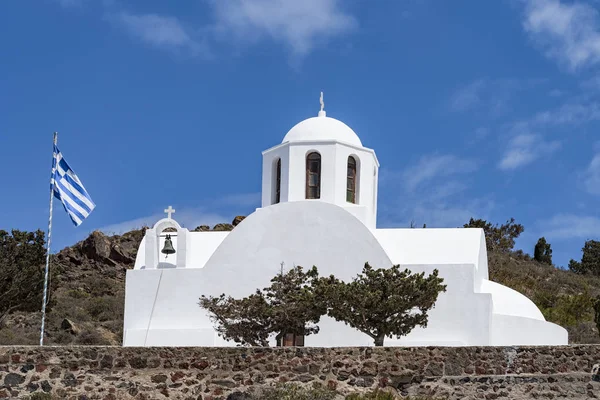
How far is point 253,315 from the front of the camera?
774 inches

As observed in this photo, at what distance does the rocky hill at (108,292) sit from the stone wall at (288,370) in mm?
14820

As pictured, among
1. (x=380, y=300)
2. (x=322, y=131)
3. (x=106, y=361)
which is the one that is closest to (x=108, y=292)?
(x=322, y=131)

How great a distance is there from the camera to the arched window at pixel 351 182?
2420cm

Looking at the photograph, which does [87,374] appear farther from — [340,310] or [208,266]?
[208,266]

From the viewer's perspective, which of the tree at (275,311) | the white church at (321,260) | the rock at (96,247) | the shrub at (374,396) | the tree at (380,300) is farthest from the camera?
the rock at (96,247)

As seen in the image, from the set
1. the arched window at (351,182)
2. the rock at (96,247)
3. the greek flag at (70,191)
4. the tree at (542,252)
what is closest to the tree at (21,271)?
the greek flag at (70,191)

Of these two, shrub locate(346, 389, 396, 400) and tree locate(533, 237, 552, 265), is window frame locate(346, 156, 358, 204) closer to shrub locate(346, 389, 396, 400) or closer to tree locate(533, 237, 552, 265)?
shrub locate(346, 389, 396, 400)

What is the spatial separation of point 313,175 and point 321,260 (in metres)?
2.96

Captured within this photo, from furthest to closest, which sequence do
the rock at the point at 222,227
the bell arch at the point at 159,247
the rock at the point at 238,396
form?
1. the rock at the point at 222,227
2. the bell arch at the point at 159,247
3. the rock at the point at 238,396

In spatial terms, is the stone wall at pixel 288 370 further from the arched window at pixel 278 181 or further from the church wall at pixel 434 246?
the arched window at pixel 278 181

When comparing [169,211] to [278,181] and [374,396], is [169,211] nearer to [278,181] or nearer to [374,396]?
[278,181]

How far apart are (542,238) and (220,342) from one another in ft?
108

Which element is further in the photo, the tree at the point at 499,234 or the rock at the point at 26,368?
the tree at the point at 499,234

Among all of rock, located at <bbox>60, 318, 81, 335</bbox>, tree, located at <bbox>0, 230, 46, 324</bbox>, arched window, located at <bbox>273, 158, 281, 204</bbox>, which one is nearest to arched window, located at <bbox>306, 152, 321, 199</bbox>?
arched window, located at <bbox>273, 158, 281, 204</bbox>
